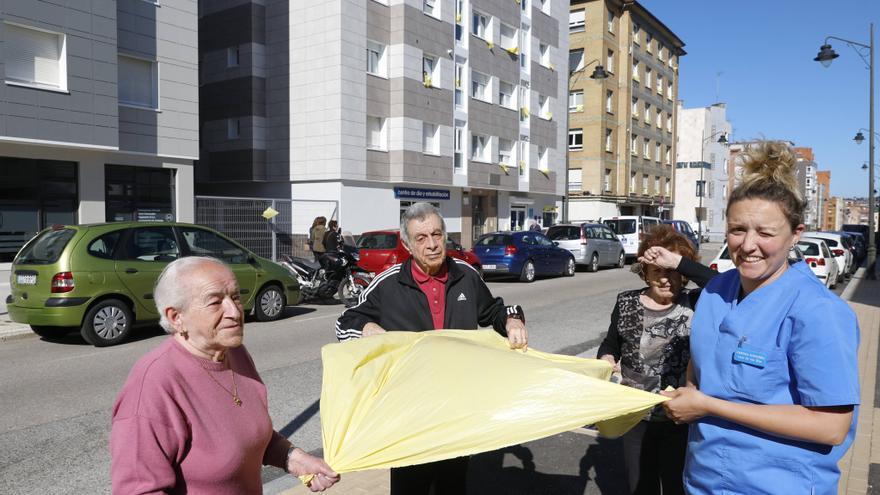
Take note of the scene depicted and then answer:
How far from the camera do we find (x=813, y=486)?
189 centimetres

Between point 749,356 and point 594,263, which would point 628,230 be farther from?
point 749,356

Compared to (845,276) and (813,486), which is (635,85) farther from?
(813,486)

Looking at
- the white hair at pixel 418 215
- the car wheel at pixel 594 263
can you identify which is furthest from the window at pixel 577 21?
the white hair at pixel 418 215

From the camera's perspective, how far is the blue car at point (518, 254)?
18.5 metres

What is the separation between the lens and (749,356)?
1928 mm

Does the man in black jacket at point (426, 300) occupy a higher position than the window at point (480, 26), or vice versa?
the window at point (480, 26)

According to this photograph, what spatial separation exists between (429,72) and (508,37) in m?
7.99

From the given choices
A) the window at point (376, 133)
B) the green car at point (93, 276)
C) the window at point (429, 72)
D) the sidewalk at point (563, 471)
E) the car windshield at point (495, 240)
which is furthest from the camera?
the window at point (429, 72)

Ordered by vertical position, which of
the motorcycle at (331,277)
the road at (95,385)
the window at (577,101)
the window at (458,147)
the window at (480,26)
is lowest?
the road at (95,385)

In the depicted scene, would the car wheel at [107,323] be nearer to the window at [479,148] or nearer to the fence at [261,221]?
the fence at [261,221]

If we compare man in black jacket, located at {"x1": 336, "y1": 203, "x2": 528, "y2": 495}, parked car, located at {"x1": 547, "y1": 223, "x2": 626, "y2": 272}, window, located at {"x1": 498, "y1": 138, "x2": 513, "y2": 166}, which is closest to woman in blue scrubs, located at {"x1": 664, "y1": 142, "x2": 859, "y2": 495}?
man in black jacket, located at {"x1": 336, "y1": 203, "x2": 528, "y2": 495}

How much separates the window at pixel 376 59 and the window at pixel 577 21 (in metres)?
25.2

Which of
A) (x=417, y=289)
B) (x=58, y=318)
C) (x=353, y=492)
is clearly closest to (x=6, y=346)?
(x=58, y=318)

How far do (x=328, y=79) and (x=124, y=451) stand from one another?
23435 millimetres
